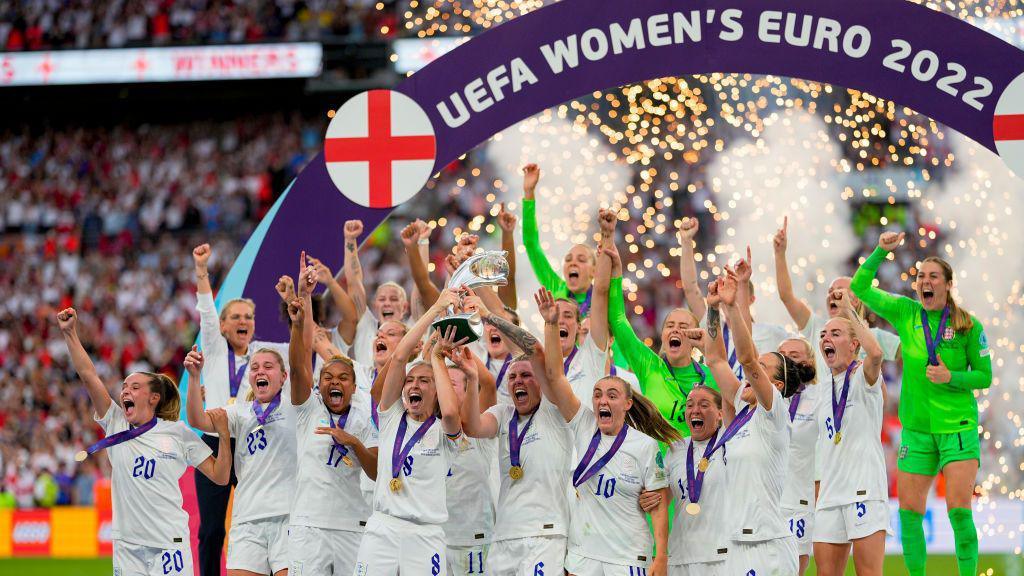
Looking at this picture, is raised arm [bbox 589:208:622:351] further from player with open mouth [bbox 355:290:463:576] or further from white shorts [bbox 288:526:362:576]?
white shorts [bbox 288:526:362:576]

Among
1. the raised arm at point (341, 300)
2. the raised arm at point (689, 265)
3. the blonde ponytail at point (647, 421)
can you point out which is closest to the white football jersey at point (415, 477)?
the blonde ponytail at point (647, 421)

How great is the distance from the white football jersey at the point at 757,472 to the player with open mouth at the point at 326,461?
6.32 feet

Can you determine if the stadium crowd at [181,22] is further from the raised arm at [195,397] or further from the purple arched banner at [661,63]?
the raised arm at [195,397]

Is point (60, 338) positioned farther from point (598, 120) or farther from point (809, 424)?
point (809, 424)

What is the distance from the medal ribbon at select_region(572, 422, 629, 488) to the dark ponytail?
3.59 feet

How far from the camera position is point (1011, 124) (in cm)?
820

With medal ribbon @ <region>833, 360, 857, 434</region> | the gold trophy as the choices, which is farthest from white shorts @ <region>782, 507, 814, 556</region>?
the gold trophy

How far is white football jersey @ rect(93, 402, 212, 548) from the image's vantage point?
24.0ft

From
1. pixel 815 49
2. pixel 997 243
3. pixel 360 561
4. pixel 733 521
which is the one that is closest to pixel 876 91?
pixel 815 49

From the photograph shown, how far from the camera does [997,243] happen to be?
1417 cm

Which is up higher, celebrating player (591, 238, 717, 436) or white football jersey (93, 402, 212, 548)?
celebrating player (591, 238, 717, 436)

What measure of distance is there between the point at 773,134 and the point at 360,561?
32.7ft

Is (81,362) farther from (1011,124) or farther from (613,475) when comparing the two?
(1011,124)

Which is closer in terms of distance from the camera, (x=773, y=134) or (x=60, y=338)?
(x=773, y=134)
